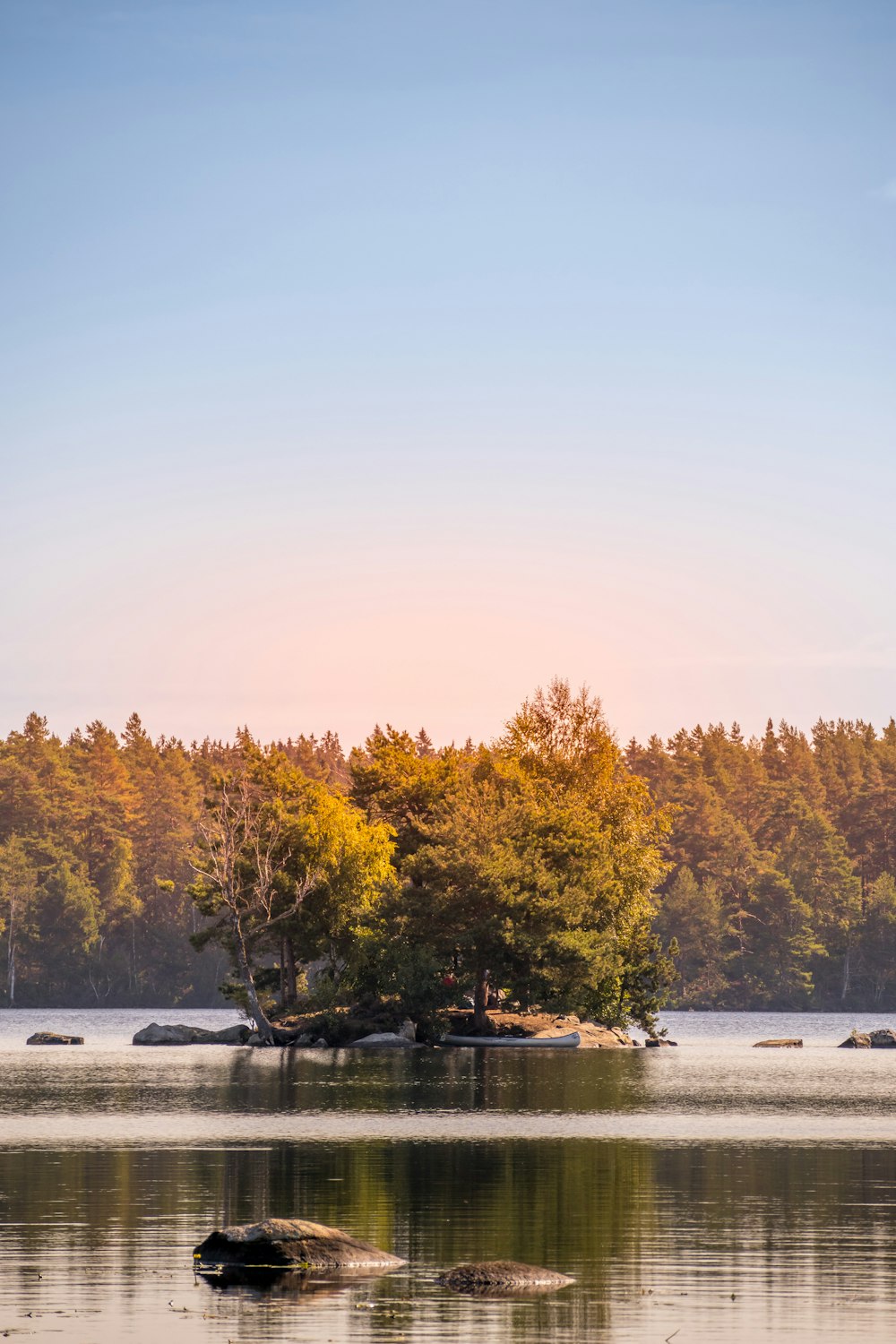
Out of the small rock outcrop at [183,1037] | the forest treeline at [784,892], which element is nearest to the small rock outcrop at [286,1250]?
the small rock outcrop at [183,1037]

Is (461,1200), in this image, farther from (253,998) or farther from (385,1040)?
(253,998)

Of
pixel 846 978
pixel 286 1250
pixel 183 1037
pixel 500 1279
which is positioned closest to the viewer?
pixel 500 1279

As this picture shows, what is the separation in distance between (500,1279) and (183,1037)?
72118 mm

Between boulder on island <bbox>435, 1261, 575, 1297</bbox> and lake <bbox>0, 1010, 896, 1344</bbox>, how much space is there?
0.93 ft

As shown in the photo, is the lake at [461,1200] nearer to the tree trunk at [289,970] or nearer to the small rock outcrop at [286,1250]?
the small rock outcrop at [286,1250]

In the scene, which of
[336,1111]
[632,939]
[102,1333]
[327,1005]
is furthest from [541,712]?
[102,1333]

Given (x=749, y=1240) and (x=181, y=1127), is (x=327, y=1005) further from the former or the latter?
(x=749, y=1240)

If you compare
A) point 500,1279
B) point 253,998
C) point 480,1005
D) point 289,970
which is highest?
point 289,970

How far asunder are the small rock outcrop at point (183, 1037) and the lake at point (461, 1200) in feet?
97.1

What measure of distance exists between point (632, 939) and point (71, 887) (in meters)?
82.3

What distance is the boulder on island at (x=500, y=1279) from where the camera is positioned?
807 inches

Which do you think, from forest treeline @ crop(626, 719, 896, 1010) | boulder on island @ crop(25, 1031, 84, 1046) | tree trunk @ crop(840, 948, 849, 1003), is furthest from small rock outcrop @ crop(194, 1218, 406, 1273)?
tree trunk @ crop(840, 948, 849, 1003)

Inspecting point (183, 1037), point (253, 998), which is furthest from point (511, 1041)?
point (183, 1037)

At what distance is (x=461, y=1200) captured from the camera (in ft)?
92.1
